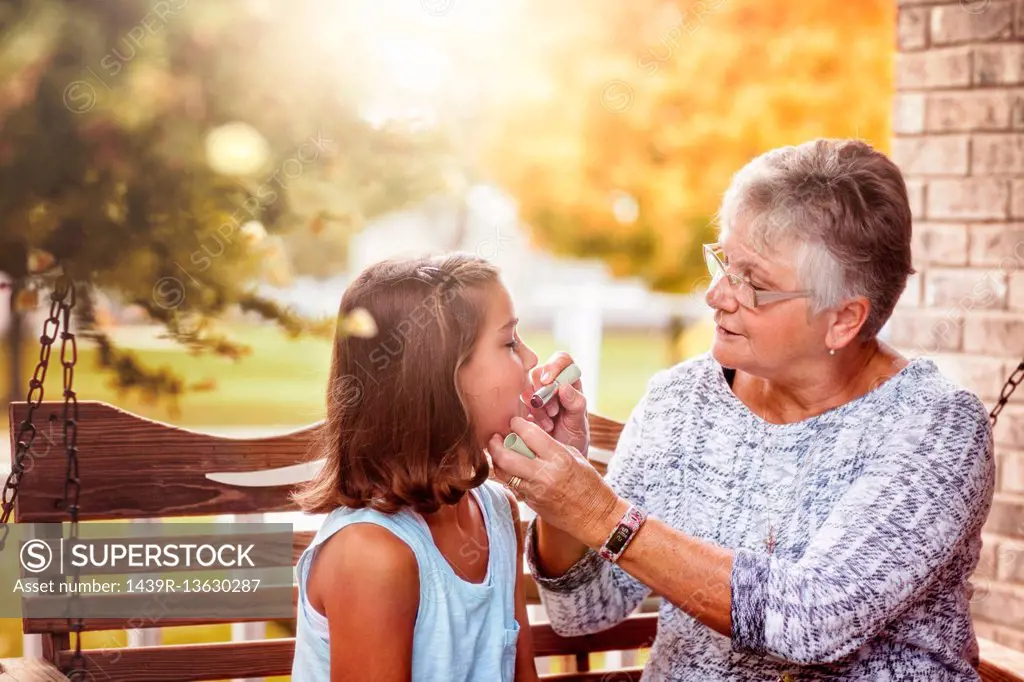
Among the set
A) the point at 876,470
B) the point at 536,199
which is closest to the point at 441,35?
the point at 536,199

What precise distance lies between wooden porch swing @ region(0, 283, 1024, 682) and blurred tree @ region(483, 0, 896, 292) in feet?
11.1

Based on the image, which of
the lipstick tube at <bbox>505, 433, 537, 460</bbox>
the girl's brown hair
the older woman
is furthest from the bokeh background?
the older woman

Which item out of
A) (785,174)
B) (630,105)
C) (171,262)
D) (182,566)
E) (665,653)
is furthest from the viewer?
(630,105)

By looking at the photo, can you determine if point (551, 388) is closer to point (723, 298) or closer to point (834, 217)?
point (723, 298)

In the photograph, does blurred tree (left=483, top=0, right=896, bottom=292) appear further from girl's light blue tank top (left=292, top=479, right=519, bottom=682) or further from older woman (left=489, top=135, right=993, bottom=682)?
girl's light blue tank top (left=292, top=479, right=519, bottom=682)

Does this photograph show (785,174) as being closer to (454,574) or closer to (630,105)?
(454,574)

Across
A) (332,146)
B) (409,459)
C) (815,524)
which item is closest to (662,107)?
(332,146)

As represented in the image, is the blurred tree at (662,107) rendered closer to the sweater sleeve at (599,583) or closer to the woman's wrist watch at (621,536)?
the sweater sleeve at (599,583)

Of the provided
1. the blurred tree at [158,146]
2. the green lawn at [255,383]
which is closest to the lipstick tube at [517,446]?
the blurred tree at [158,146]

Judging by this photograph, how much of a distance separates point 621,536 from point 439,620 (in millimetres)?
336

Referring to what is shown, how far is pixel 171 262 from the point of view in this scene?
2.83 m

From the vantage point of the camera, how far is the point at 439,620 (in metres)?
1.67

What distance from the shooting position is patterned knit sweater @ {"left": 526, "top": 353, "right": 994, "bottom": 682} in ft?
5.41

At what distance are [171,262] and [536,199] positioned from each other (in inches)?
170
